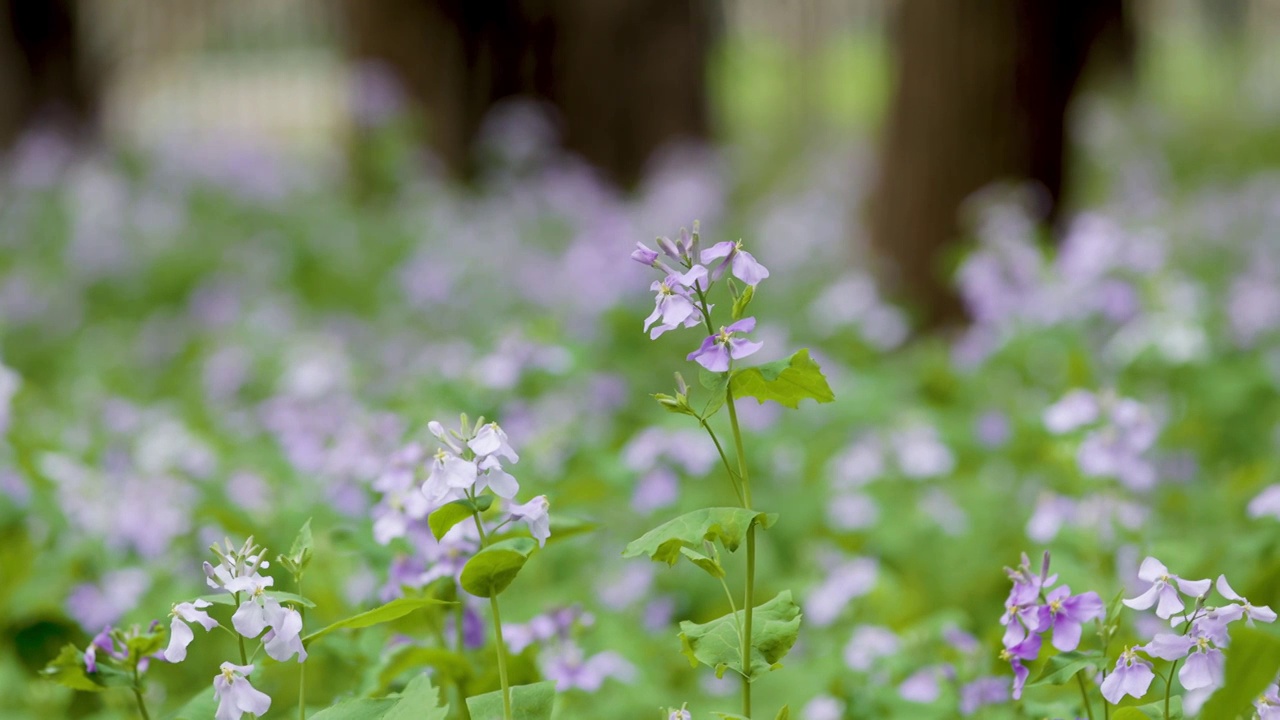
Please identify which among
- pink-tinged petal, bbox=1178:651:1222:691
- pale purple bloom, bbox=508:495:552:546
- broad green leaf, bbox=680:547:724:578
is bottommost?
pink-tinged petal, bbox=1178:651:1222:691

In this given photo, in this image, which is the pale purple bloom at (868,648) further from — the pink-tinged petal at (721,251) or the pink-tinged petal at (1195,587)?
the pink-tinged petal at (721,251)

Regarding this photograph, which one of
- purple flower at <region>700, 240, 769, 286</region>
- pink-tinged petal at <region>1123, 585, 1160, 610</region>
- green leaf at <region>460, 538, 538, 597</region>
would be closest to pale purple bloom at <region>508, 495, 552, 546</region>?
green leaf at <region>460, 538, 538, 597</region>

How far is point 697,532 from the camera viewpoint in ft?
4.15

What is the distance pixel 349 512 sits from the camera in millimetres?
2273

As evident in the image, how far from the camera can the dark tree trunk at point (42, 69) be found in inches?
326

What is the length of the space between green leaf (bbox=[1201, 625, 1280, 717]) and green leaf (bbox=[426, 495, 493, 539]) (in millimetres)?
719

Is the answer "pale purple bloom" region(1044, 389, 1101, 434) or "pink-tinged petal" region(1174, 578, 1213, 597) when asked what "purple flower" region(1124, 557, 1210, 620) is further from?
"pale purple bloom" region(1044, 389, 1101, 434)

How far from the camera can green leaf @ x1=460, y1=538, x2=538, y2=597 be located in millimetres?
1307

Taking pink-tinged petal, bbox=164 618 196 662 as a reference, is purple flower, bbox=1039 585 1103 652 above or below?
below

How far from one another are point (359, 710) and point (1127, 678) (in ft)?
2.55

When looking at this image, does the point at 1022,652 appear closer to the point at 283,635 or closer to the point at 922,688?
the point at 922,688

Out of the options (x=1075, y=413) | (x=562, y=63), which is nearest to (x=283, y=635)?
(x=1075, y=413)

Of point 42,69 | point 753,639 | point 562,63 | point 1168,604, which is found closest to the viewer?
point 1168,604

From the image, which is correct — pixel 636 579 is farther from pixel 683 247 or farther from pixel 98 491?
pixel 683 247
